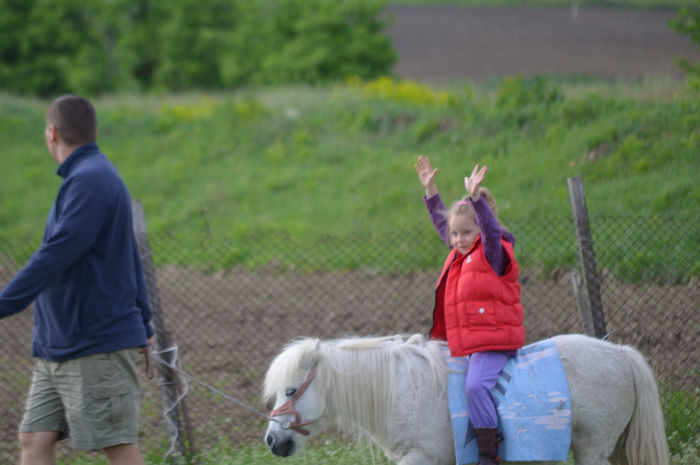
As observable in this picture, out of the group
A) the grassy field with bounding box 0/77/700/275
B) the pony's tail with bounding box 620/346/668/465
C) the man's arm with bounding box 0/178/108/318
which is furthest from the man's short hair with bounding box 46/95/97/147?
the grassy field with bounding box 0/77/700/275

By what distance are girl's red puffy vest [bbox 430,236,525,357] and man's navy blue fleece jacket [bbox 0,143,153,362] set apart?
5.22ft

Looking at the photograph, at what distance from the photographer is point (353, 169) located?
13039mm

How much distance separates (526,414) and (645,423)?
0.73 m

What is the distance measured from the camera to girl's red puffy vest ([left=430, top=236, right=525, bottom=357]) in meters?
3.48

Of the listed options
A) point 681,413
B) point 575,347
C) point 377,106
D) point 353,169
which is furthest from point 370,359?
point 377,106

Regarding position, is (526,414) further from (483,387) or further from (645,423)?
(645,423)

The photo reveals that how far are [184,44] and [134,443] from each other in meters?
27.2

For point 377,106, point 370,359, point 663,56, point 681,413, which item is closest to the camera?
point 370,359

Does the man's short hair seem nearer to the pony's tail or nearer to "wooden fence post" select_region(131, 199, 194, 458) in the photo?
"wooden fence post" select_region(131, 199, 194, 458)

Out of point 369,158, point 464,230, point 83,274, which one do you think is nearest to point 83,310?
point 83,274

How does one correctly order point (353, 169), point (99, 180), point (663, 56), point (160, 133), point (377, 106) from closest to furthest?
point (99, 180)
point (353, 169)
point (377, 106)
point (160, 133)
point (663, 56)

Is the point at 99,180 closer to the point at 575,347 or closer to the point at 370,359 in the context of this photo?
the point at 370,359

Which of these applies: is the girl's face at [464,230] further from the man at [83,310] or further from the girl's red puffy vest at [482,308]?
the man at [83,310]

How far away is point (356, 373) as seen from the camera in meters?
→ 3.53
